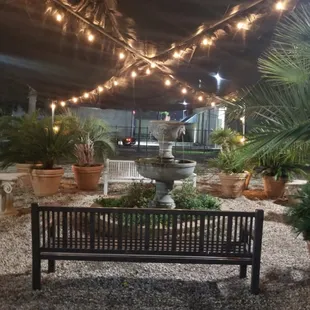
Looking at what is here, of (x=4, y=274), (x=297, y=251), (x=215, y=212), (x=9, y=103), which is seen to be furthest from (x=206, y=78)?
(x=9, y=103)

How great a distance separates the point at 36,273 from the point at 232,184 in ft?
13.7

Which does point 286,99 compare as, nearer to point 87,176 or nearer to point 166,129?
point 166,129

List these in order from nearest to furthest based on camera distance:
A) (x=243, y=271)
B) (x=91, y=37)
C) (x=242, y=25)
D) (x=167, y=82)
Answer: (x=243, y=271), (x=242, y=25), (x=91, y=37), (x=167, y=82)

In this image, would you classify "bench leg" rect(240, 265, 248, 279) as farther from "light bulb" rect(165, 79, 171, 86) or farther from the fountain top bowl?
"light bulb" rect(165, 79, 171, 86)

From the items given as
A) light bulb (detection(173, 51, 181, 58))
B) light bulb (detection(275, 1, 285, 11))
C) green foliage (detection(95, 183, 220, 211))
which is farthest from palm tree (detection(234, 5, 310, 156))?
light bulb (detection(173, 51, 181, 58))

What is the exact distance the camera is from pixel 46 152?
5.81 m

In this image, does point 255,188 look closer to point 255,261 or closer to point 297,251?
point 297,251

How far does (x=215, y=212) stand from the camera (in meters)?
2.49

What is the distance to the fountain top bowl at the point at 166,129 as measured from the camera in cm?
408

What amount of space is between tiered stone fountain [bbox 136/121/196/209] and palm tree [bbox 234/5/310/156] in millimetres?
1311

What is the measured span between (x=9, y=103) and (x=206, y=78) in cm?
930

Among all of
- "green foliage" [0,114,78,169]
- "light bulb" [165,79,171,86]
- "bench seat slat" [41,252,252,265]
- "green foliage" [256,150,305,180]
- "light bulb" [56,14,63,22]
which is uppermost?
"light bulb" [56,14,63,22]

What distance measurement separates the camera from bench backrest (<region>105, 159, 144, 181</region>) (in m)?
6.20

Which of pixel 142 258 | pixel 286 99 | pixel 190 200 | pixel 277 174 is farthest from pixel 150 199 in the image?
pixel 277 174
